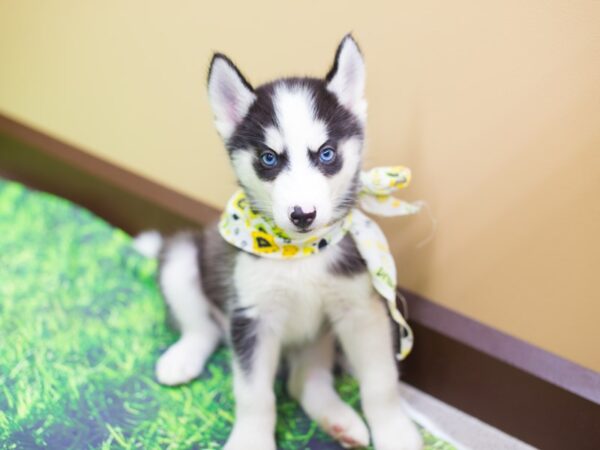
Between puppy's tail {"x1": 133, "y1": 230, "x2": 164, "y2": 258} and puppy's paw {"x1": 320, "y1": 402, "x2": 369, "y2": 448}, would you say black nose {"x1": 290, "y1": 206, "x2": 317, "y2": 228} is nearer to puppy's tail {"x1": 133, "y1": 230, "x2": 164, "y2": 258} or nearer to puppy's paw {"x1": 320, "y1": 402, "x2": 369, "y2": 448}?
puppy's paw {"x1": 320, "y1": 402, "x2": 369, "y2": 448}

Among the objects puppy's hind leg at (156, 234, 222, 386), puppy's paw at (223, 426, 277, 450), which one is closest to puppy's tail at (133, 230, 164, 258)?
puppy's hind leg at (156, 234, 222, 386)

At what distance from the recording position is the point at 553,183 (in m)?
1.21

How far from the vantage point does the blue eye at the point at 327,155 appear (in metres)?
1.06

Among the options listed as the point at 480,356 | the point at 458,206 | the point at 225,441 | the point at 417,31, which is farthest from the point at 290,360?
the point at 417,31

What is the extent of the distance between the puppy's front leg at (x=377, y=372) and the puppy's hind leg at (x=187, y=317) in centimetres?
45

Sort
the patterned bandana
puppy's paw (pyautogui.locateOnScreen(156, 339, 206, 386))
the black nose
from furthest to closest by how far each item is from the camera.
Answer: puppy's paw (pyautogui.locateOnScreen(156, 339, 206, 386)) → the patterned bandana → the black nose

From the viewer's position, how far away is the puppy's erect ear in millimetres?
1095

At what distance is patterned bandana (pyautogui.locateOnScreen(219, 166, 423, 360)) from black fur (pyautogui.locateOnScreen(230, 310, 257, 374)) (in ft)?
0.52

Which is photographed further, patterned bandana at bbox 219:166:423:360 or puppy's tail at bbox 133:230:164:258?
puppy's tail at bbox 133:230:164:258

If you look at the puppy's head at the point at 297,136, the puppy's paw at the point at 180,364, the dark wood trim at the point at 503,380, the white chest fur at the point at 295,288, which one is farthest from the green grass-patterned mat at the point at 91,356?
A: the puppy's head at the point at 297,136

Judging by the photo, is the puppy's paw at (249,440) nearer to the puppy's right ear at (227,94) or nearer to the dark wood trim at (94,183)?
the puppy's right ear at (227,94)

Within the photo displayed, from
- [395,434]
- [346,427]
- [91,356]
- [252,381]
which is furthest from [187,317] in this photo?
[395,434]

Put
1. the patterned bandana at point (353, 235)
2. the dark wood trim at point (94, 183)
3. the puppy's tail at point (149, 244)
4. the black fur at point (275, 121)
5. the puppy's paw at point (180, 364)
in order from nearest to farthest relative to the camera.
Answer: the black fur at point (275, 121) < the patterned bandana at point (353, 235) < the puppy's paw at point (180, 364) < the puppy's tail at point (149, 244) < the dark wood trim at point (94, 183)

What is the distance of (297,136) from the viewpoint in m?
1.03
